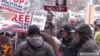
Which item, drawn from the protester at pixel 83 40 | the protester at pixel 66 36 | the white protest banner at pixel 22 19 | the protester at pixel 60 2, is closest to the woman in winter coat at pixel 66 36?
the protester at pixel 66 36

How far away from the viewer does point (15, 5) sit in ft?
36.2

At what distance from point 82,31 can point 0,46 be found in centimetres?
186

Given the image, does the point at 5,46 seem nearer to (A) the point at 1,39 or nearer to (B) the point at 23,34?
(A) the point at 1,39

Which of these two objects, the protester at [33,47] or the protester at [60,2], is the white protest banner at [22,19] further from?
the protester at [60,2]

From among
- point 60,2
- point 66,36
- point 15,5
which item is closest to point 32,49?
point 66,36

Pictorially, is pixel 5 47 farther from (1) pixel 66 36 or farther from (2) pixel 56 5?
(2) pixel 56 5

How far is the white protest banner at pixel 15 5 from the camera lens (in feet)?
35.6

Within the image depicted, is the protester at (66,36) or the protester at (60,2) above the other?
the protester at (60,2)

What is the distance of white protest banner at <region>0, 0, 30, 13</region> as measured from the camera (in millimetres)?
10836

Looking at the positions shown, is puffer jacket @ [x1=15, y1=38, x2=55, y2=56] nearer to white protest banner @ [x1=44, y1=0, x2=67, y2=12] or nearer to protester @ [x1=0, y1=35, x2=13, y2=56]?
protester @ [x1=0, y1=35, x2=13, y2=56]

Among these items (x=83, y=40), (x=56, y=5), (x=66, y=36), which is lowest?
(x=66, y=36)

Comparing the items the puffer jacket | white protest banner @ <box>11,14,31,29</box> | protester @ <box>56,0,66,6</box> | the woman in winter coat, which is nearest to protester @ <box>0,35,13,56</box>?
the puffer jacket

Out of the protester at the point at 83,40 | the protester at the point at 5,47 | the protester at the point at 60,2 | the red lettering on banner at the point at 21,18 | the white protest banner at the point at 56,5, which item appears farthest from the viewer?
the protester at the point at 60,2

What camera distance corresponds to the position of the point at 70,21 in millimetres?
13625
